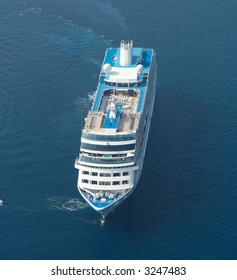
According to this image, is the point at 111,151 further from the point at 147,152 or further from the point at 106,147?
the point at 147,152

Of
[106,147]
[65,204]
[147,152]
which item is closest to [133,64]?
[147,152]

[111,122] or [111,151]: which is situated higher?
[111,122]

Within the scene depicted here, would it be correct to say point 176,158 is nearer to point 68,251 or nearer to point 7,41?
point 68,251

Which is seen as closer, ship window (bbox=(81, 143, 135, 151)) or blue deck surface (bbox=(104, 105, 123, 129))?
ship window (bbox=(81, 143, 135, 151))

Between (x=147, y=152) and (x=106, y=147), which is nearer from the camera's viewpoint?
(x=106, y=147)

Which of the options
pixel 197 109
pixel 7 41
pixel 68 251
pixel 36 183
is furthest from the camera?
pixel 7 41

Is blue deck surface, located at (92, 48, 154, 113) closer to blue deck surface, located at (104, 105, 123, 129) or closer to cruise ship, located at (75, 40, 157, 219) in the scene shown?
cruise ship, located at (75, 40, 157, 219)

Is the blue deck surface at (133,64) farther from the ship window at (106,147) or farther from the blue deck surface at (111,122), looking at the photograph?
the ship window at (106,147)

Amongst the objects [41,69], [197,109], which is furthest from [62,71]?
[197,109]

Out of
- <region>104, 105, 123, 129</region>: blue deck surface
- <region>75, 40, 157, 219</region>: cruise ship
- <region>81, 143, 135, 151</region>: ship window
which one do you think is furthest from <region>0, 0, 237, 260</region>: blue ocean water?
<region>104, 105, 123, 129</region>: blue deck surface
